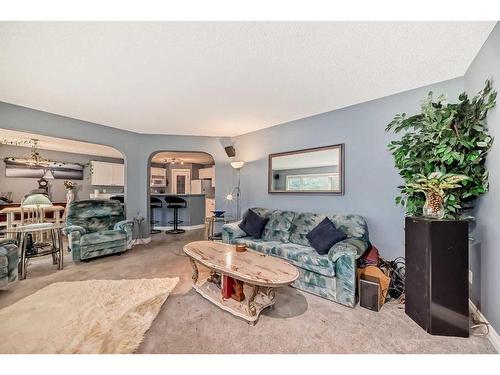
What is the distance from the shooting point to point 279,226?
3.24m

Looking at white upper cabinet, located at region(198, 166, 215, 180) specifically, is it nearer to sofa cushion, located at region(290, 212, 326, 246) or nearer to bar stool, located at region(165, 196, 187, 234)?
bar stool, located at region(165, 196, 187, 234)

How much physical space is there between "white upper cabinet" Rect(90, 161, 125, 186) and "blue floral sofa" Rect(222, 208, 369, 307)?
5667 millimetres

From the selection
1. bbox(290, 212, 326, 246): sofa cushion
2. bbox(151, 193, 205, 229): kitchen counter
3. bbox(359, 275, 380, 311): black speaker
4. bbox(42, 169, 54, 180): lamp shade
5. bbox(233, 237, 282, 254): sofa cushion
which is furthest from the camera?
bbox(151, 193, 205, 229): kitchen counter

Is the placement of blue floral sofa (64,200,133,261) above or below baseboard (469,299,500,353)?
above

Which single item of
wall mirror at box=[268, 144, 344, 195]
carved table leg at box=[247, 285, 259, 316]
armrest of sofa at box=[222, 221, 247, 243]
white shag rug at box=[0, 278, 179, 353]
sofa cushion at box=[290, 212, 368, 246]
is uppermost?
wall mirror at box=[268, 144, 344, 195]

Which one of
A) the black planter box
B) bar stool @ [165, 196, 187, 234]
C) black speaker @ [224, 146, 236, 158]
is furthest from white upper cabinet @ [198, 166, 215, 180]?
the black planter box

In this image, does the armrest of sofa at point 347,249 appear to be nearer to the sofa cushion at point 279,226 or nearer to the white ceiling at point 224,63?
the sofa cushion at point 279,226

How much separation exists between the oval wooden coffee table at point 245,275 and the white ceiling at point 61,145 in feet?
13.1

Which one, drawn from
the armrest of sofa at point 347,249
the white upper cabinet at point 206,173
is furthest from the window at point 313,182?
the white upper cabinet at point 206,173

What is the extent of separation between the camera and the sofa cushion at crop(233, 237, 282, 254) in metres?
2.81

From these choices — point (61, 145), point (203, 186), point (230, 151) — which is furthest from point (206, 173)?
point (61, 145)

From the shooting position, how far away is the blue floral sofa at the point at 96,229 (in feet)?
10.8

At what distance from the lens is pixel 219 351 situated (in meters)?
1.51

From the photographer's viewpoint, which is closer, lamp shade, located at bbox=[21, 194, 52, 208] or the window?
lamp shade, located at bbox=[21, 194, 52, 208]
